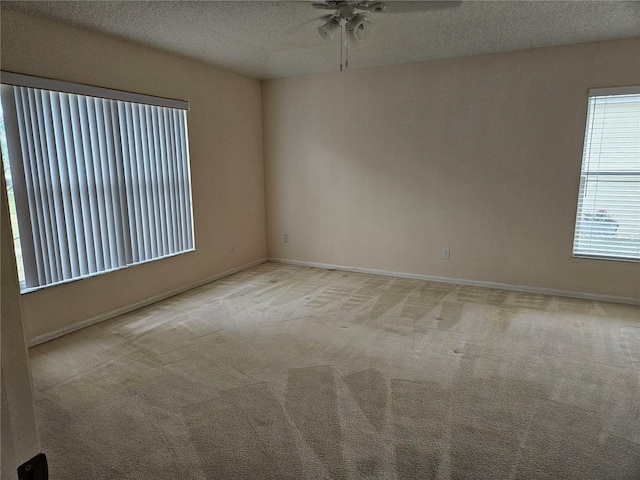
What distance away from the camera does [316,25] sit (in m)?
3.26

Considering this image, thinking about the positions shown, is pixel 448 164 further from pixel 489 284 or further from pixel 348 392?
pixel 348 392

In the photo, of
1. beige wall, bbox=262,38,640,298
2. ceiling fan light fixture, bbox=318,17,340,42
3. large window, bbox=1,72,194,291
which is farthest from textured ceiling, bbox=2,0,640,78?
large window, bbox=1,72,194,291

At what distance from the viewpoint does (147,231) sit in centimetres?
402

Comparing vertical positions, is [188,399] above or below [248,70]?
below

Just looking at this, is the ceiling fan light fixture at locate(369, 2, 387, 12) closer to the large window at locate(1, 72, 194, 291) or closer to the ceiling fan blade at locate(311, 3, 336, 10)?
the ceiling fan blade at locate(311, 3, 336, 10)

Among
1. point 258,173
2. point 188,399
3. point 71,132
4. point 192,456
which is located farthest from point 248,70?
point 192,456

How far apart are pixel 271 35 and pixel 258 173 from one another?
2306 mm

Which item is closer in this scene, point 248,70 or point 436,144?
point 436,144

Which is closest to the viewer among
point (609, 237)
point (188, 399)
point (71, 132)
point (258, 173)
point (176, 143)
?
point (188, 399)

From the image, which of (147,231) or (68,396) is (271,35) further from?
(68,396)

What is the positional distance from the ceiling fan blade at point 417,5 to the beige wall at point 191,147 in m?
2.44

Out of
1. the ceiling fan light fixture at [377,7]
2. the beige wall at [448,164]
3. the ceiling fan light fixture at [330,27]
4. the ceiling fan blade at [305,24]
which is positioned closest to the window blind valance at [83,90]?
the ceiling fan blade at [305,24]

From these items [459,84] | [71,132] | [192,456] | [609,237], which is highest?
[459,84]

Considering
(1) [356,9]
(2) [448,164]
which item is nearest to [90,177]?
(1) [356,9]
